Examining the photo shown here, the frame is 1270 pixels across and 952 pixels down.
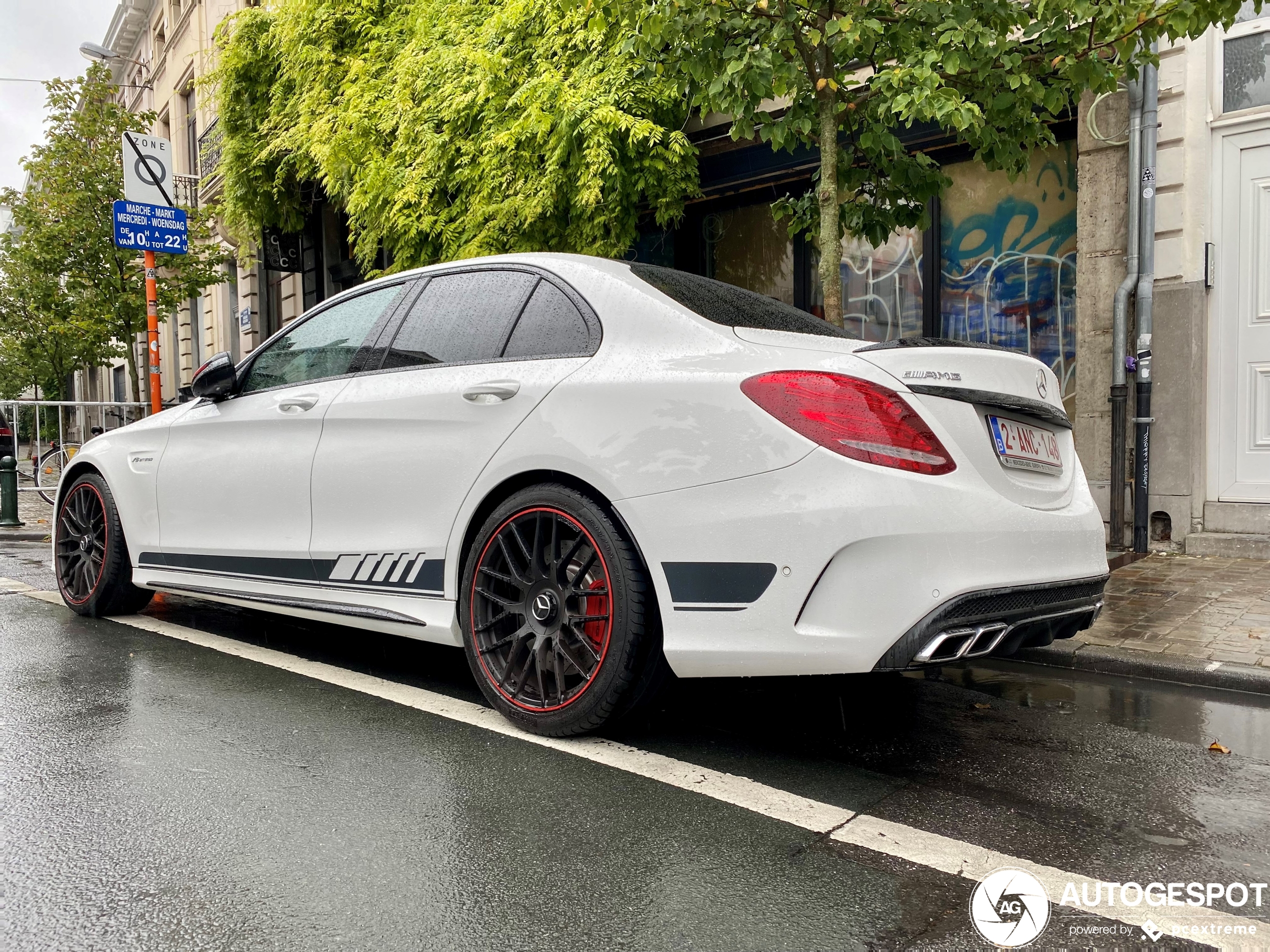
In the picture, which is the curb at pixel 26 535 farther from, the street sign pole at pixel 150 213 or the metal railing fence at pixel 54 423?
the metal railing fence at pixel 54 423

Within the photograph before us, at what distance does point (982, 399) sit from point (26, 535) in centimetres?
1010

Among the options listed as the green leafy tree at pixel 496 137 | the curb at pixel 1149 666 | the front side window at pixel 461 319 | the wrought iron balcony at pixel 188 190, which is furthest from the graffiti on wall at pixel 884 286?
the wrought iron balcony at pixel 188 190

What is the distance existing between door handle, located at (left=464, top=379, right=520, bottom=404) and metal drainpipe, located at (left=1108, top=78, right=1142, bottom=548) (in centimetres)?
575

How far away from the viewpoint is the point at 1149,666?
4332 mm

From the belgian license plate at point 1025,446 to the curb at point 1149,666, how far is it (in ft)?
3.81

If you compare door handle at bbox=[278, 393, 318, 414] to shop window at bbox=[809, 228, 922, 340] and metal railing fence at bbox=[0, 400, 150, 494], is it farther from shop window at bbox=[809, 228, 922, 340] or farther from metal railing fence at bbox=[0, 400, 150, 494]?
metal railing fence at bbox=[0, 400, 150, 494]

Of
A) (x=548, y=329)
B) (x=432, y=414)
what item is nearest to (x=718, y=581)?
(x=548, y=329)

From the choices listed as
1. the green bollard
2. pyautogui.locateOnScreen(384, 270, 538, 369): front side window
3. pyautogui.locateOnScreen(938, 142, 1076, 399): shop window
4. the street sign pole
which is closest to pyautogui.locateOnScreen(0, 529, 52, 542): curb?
the green bollard

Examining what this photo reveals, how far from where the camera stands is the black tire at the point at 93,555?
525 cm

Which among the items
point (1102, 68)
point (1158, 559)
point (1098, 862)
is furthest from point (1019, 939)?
point (1158, 559)

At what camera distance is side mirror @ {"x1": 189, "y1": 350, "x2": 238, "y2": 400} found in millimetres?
4625

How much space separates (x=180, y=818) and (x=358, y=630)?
107 inches

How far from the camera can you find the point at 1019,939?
2023 mm

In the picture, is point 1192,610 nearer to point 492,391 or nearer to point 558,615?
point 558,615
